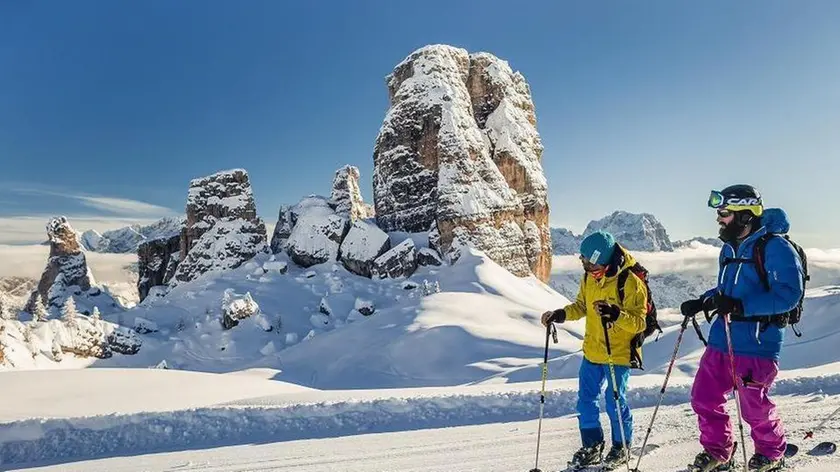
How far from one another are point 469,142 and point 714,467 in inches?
1756

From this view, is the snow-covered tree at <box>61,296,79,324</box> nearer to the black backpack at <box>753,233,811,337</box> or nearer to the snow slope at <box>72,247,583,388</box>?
the snow slope at <box>72,247,583,388</box>

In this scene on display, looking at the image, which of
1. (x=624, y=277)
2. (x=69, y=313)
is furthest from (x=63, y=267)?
(x=624, y=277)

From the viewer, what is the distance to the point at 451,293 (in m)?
32.8

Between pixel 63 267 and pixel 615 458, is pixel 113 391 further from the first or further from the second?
pixel 63 267

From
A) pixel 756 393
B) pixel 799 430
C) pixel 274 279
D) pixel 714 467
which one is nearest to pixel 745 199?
pixel 756 393

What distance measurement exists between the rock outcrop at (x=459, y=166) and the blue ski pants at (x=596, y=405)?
3750cm

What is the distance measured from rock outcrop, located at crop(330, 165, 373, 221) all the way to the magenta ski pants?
4775 cm

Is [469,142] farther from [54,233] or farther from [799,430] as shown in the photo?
[54,233]

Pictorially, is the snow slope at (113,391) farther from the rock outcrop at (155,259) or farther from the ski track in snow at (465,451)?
the rock outcrop at (155,259)

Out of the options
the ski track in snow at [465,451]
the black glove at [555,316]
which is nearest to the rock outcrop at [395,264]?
the ski track in snow at [465,451]

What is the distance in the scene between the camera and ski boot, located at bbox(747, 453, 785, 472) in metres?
3.53

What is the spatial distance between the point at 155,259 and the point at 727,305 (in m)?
63.2

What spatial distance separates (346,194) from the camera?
53.8 m

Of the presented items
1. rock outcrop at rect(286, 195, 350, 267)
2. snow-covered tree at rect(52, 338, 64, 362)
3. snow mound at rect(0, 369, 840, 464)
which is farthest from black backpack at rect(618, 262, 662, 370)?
rock outcrop at rect(286, 195, 350, 267)
